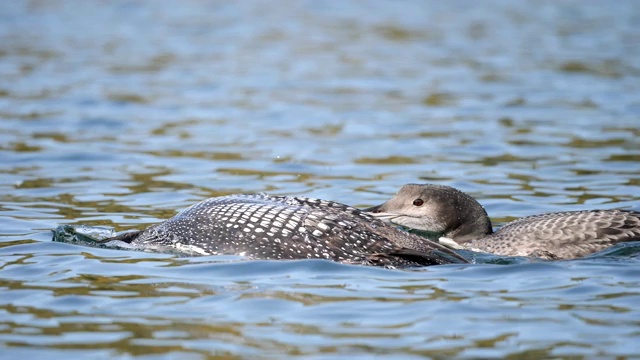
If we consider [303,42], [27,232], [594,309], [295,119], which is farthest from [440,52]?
[594,309]

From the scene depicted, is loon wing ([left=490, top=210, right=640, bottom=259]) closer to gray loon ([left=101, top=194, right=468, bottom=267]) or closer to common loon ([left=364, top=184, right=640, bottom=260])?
common loon ([left=364, top=184, right=640, bottom=260])

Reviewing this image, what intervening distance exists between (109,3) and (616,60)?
1088cm

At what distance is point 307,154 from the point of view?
1075 centimetres

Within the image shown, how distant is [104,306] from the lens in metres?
5.43

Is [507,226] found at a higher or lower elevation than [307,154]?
lower

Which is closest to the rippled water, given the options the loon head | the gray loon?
the gray loon

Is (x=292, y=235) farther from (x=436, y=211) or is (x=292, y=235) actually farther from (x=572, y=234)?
(x=572, y=234)

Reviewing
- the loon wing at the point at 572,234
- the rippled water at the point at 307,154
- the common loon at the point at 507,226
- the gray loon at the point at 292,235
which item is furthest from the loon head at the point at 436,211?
the gray loon at the point at 292,235

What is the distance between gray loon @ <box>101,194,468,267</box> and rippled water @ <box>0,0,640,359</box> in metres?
0.15

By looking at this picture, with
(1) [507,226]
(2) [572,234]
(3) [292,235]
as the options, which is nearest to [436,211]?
(1) [507,226]

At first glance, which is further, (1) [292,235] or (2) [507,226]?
(2) [507,226]

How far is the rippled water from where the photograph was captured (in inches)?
198

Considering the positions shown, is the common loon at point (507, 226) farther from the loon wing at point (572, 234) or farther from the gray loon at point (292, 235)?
the gray loon at point (292, 235)

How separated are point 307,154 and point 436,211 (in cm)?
330
